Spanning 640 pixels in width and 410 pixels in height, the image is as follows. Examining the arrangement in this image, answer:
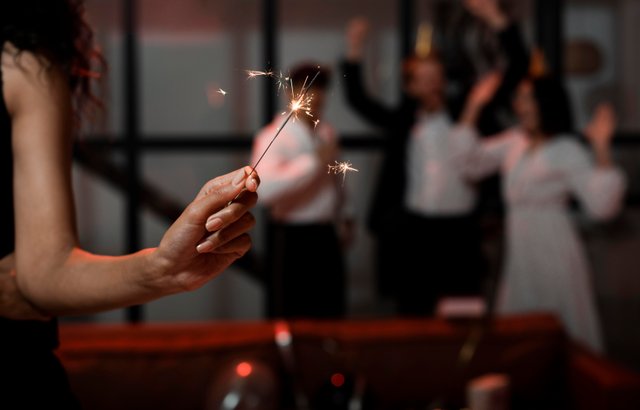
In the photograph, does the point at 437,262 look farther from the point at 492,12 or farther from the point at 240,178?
the point at 240,178

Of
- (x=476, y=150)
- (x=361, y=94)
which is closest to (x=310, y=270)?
(x=476, y=150)

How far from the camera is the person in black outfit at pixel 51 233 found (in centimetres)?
59

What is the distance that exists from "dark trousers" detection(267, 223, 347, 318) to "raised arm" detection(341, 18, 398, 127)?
0.99 m

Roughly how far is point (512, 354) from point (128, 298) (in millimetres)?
1682

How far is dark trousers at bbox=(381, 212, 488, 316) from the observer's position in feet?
10.7

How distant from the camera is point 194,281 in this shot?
61 centimetres

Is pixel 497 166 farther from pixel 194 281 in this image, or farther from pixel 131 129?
pixel 194 281

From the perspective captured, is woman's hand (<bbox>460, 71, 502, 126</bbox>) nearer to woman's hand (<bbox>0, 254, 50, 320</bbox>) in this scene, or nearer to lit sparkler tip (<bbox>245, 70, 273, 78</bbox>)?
woman's hand (<bbox>0, 254, 50, 320</bbox>)

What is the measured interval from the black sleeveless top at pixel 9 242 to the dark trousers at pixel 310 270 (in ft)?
7.36

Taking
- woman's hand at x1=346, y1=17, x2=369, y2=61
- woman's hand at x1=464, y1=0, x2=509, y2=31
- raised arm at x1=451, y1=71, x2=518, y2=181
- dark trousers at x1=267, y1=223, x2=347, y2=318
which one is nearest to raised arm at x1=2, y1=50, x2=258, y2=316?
dark trousers at x1=267, y1=223, x2=347, y2=318

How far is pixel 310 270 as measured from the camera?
306 cm

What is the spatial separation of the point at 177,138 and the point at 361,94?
2.91ft

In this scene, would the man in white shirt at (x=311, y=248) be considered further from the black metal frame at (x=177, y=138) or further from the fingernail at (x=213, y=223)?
the fingernail at (x=213, y=223)

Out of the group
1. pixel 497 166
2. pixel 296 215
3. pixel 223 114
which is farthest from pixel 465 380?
pixel 223 114
